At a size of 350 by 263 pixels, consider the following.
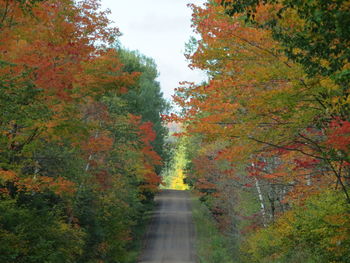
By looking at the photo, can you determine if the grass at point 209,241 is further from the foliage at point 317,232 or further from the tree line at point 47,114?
the foliage at point 317,232

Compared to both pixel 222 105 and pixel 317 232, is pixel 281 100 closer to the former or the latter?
pixel 222 105

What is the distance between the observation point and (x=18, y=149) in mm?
13938

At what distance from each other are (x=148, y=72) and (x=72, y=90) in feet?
117

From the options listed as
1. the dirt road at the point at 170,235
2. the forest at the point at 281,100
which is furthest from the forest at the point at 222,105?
the dirt road at the point at 170,235

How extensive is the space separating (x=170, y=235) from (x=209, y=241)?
18.0ft

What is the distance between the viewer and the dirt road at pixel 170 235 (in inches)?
1191

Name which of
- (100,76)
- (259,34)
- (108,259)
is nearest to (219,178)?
(108,259)

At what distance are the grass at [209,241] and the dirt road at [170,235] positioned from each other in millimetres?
686

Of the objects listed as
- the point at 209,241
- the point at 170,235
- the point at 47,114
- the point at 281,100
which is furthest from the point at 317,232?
the point at 170,235

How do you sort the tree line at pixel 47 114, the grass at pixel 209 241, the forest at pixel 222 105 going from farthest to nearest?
the grass at pixel 209 241
the tree line at pixel 47 114
the forest at pixel 222 105

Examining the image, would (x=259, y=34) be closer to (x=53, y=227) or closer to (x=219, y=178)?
(x=53, y=227)

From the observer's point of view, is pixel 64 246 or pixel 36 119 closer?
pixel 36 119

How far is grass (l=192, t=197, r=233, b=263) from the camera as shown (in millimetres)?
25844

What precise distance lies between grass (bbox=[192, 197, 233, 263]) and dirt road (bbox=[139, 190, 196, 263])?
69cm
